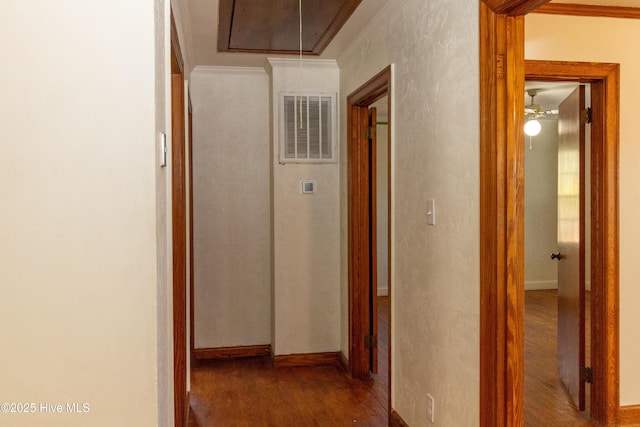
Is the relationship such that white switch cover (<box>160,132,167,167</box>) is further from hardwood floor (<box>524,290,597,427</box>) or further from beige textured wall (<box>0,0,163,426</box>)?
hardwood floor (<box>524,290,597,427</box>)

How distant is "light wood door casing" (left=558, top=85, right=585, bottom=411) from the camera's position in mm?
3387

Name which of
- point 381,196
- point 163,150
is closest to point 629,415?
point 163,150

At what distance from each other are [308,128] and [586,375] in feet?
8.38

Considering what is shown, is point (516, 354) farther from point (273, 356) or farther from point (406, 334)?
point (273, 356)

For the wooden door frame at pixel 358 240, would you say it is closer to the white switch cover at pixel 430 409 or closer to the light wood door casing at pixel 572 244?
the light wood door casing at pixel 572 244

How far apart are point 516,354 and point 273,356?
8.80ft

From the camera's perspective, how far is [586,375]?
335 centimetres

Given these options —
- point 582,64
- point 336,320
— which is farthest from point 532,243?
point 582,64

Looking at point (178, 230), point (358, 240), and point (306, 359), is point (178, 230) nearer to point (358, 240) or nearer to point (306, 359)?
point (358, 240)

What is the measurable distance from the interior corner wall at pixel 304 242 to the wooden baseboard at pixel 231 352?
0.25 m

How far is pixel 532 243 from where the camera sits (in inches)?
305

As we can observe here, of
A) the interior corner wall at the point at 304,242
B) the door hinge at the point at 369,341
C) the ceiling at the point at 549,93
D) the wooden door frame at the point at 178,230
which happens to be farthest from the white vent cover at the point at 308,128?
the ceiling at the point at 549,93

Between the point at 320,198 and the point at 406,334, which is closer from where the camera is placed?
the point at 406,334

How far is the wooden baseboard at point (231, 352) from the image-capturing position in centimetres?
457
